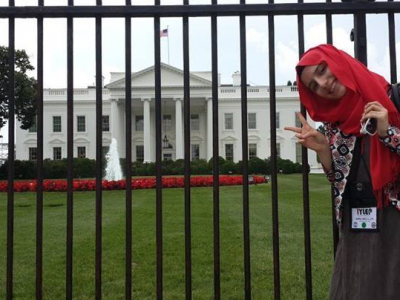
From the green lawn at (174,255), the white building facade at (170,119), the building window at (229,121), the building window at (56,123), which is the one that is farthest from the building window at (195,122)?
the green lawn at (174,255)

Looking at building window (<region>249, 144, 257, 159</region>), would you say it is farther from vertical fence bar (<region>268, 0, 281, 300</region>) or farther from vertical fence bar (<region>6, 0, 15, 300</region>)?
vertical fence bar (<region>6, 0, 15, 300</region>)

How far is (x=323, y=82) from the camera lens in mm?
1572

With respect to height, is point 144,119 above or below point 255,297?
above

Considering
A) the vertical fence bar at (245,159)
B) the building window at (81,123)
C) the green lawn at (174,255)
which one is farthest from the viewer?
the building window at (81,123)

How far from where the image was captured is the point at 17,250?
5.37m

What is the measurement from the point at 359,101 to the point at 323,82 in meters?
0.14

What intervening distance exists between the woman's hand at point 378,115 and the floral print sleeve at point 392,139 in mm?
18

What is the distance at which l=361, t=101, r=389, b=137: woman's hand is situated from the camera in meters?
1.45

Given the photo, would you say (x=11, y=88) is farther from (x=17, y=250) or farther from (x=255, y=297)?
(x=17, y=250)

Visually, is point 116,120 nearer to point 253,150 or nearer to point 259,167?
point 253,150

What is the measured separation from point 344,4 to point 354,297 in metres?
1.23

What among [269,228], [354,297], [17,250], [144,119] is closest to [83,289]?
[17,250]

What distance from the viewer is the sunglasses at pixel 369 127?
4.83ft

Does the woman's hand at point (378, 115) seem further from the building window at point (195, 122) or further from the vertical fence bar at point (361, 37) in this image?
the building window at point (195, 122)
